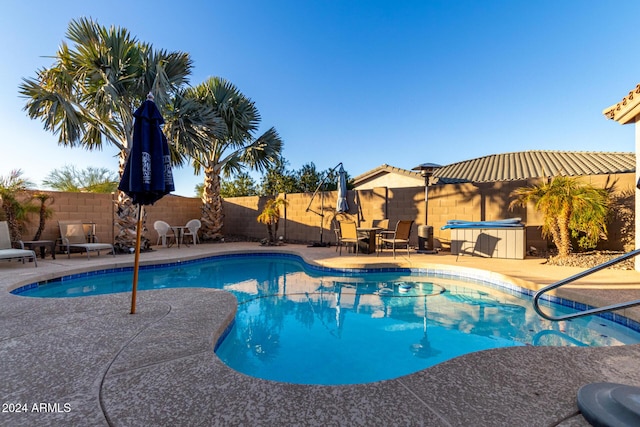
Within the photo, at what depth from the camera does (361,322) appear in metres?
4.05

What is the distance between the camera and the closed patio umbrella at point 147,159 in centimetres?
287

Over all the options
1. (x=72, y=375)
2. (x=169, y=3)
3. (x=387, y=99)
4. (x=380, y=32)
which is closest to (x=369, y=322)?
(x=72, y=375)

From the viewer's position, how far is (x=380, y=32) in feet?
34.3

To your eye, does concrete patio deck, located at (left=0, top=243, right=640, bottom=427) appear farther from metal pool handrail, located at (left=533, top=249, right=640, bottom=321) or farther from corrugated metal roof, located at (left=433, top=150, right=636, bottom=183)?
corrugated metal roof, located at (left=433, top=150, right=636, bottom=183)

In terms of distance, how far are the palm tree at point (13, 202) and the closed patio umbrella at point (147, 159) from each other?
6909 mm

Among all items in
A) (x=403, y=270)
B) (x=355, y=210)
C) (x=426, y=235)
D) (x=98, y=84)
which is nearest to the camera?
(x=403, y=270)

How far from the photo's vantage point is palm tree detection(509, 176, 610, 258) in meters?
6.09

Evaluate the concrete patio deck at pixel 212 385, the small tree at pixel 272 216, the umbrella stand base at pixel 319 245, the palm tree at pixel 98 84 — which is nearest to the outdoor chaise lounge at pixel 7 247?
the palm tree at pixel 98 84

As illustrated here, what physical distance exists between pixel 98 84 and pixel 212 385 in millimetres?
8948

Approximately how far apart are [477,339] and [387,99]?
11.7 metres

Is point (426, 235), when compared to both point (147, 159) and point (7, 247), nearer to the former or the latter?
point (147, 159)

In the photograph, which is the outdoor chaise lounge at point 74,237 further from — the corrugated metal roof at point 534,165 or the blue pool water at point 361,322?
the corrugated metal roof at point 534,165

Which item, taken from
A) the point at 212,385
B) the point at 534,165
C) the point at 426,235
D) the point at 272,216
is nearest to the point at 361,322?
the point at 212,385

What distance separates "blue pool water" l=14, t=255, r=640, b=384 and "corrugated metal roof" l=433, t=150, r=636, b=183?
9.50 m
